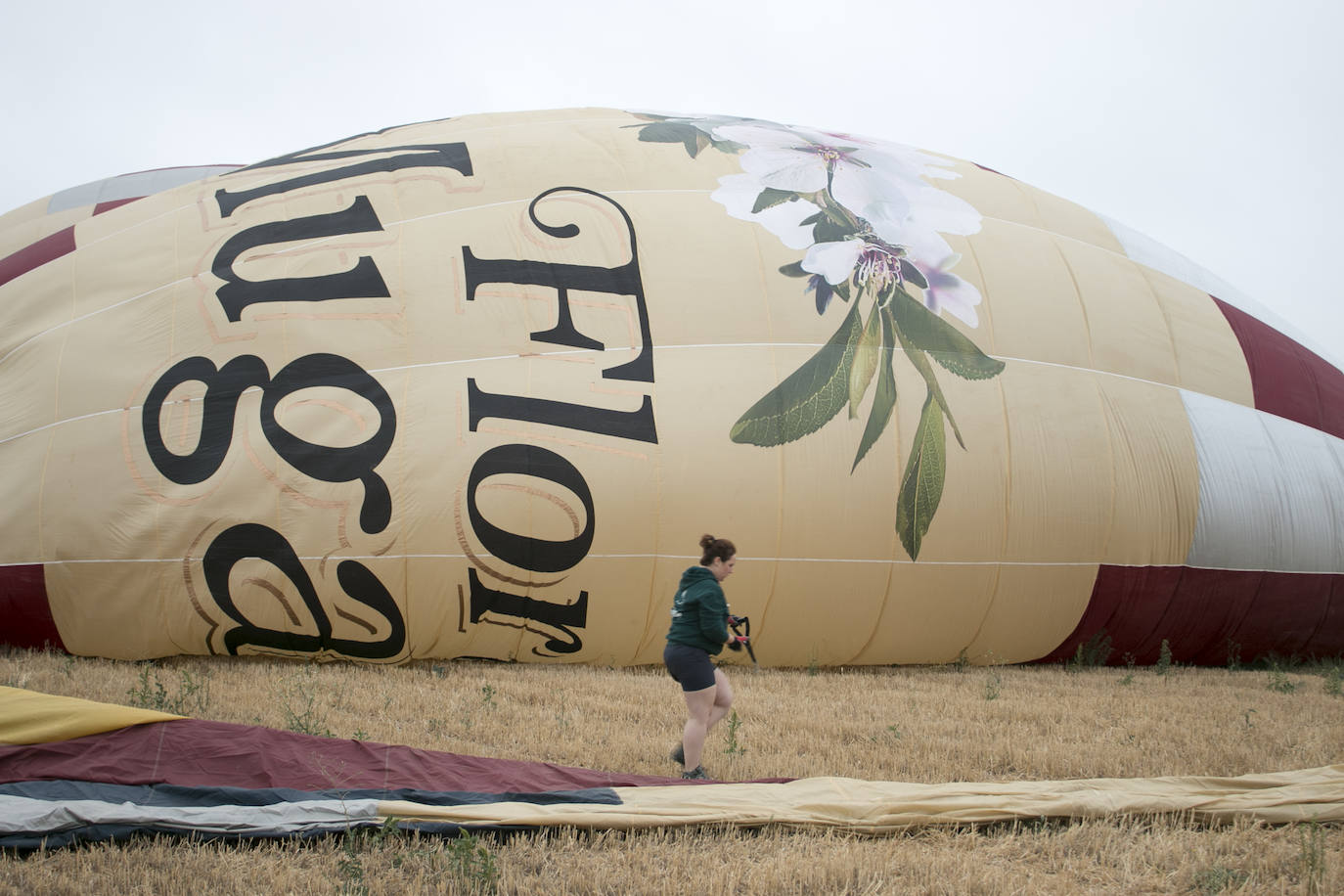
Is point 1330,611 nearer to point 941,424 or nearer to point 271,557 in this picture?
point 941,424

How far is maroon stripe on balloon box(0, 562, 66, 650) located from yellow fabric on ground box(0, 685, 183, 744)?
2355mm

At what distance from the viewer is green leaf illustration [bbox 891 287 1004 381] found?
7.34m

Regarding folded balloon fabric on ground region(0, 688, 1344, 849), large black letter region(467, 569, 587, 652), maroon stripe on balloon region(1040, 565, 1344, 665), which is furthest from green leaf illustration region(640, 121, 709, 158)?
folded balloon fabric on ground region(0, 688, 1344, 849)

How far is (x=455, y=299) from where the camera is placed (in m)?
6.95

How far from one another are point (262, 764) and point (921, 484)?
4660mm

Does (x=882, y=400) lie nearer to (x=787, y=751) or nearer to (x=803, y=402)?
(x=803, y=402)

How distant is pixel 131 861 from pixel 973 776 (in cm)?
357

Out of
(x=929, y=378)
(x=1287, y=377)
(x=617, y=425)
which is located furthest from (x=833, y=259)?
(x=1287, y=377)

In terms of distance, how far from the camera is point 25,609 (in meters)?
6.29

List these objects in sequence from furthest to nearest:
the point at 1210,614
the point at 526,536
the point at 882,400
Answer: the point at 1210,614 < the point at 882,400 < the point at 526,536

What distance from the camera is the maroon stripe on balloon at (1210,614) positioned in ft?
24.6

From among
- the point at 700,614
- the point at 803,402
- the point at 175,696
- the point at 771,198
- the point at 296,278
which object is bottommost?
the point at 175,696

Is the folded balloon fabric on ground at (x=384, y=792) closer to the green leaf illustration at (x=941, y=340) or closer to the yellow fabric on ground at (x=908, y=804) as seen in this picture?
the yellow fabric on ground at (x=908, y=804)

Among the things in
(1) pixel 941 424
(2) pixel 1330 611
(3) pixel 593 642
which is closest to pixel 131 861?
(3) pixel 593 642
